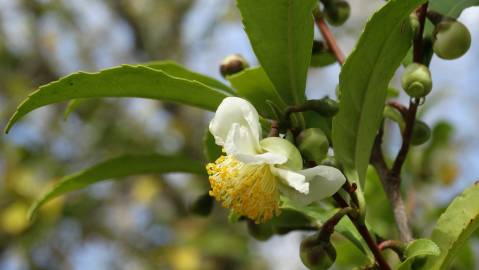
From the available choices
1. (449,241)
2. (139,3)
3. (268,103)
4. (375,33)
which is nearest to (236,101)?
(268,103)

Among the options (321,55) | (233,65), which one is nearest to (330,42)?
(321,55)

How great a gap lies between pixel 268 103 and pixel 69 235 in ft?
14.6

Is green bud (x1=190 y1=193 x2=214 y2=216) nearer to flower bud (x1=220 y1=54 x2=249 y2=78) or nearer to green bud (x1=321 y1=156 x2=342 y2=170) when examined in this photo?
flower bud (x1=220 y1=54 x2=249 y2=78)

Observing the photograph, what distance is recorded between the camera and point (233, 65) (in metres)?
1.07

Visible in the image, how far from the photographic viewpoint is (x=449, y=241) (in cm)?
85

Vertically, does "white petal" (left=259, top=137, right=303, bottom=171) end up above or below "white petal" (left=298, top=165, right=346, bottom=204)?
above

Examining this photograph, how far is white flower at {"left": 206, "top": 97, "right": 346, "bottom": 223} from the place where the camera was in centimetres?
75

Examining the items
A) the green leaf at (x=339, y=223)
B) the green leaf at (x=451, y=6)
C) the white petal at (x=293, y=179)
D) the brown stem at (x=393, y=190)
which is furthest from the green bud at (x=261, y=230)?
the green leaf at (x=451, y=6)

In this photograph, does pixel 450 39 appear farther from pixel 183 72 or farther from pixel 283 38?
pixel 183 72

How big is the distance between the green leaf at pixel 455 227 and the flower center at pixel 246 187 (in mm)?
207

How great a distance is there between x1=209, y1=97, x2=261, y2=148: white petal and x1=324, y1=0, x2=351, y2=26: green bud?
333 mm

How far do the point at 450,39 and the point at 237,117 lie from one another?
0.94 feet

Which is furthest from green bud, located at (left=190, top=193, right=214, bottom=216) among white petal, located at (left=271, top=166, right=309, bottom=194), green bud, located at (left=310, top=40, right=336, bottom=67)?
white petal, located at (left=271, top=166, right=309, bottom=194)

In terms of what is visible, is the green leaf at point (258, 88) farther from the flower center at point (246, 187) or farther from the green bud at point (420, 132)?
the green bud at point (420, 132)
